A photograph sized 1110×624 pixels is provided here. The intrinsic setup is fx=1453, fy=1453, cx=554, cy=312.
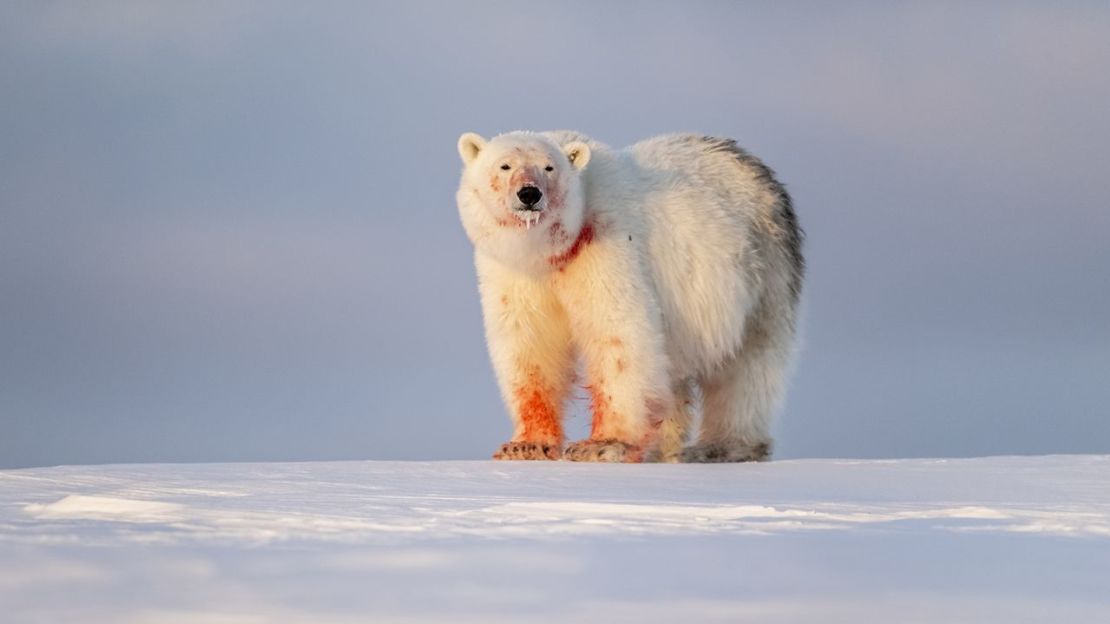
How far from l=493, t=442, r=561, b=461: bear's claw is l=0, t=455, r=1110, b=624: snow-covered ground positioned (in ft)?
8.52

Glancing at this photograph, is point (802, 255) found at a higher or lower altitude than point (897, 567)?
higher

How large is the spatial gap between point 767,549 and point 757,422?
5.40 meters

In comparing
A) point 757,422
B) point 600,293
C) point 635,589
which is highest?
point 600,293

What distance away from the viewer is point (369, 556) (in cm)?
389

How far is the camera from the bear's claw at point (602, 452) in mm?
8281

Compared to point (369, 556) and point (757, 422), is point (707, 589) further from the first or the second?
point (757, 422)

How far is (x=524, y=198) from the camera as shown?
26.7 feet

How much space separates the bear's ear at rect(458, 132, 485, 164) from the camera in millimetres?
8656

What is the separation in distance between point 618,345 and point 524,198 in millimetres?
1052

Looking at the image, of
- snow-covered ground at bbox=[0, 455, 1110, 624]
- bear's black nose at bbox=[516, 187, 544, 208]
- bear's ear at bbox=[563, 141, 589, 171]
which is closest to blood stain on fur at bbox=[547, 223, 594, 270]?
bear's ear at bbox=[563, 141, 589, 171]

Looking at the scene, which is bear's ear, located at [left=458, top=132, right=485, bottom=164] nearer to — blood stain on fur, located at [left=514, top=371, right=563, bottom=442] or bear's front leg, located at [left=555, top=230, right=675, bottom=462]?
bear's front leg, located at [left=555, top=230, right=675, bottom=462]

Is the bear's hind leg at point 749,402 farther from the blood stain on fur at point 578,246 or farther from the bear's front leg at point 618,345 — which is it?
the blood stain on fur at point 578,246

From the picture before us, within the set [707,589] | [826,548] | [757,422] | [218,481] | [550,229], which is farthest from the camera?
[757,422]

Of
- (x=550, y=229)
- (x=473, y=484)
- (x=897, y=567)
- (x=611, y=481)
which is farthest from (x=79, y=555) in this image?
(x=550, y=229)
